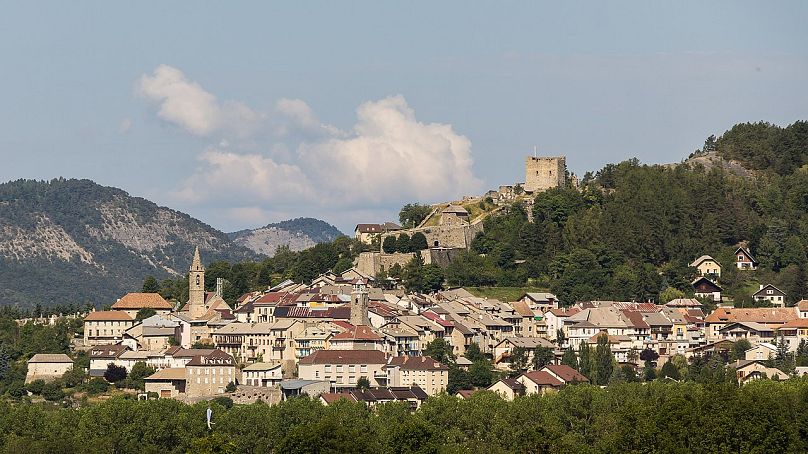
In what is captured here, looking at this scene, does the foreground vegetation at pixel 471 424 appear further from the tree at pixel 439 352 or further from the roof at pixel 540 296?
the roof at pixel 540 296

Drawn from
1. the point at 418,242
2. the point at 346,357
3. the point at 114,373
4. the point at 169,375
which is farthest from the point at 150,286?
the point at 346,357

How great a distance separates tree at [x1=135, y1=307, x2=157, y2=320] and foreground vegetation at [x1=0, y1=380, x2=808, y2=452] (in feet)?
70.7

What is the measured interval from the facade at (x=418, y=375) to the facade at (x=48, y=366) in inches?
746

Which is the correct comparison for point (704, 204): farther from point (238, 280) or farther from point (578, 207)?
point (238, 280)

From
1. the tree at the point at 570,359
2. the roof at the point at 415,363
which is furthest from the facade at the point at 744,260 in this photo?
the roof at the point at 415,363

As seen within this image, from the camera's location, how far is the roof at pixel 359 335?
289 ft

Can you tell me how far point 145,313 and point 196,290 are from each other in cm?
344

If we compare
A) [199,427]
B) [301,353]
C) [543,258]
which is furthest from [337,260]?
[199,427]

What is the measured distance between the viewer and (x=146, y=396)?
276 feet

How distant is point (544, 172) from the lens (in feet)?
403

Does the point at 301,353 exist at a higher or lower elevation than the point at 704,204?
lower

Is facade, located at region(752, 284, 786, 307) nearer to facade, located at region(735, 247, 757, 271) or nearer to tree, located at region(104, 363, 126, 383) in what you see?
facade, located at region(735, 247, 757, 271)

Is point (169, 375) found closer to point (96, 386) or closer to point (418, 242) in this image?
point (96, 386)

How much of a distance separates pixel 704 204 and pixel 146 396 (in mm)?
47260
